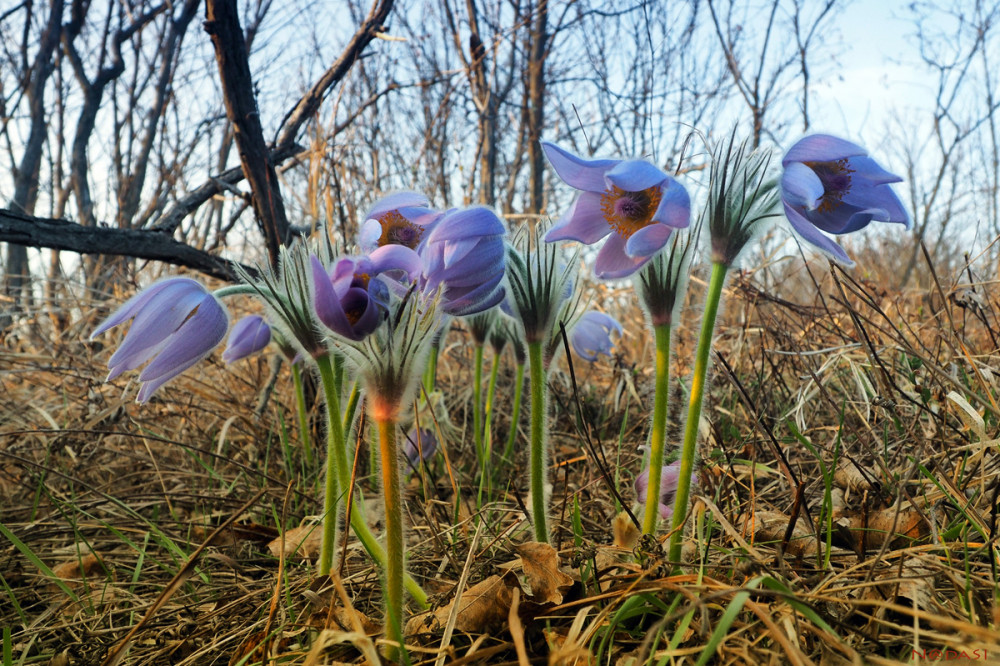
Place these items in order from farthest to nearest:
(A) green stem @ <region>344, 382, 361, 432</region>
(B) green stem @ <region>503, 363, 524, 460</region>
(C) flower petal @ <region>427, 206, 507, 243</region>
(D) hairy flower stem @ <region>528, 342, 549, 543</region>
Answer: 1. (B) green stem @ <region>503, 363, 524, 460</region>
2. (A) green stem @ <region>344, 382, 361, 432</region>
3. (D) hairy flower stem @ <region>528, 342, 549, 543</region>
4. (C) flower petal @ <region>427, 206, 507, 243</region>

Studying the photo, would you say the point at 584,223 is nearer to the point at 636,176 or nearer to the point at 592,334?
the point at 636,176

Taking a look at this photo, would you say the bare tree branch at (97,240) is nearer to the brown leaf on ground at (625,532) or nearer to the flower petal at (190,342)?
the flower petal at (190,342)

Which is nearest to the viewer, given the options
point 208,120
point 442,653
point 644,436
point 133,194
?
point 442,653

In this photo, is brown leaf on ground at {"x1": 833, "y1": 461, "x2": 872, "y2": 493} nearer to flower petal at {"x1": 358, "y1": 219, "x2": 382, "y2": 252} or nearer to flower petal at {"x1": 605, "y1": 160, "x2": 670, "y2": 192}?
flower petal at {"x1": 605, "y1": 160, "x2": 670, "y2": 192}

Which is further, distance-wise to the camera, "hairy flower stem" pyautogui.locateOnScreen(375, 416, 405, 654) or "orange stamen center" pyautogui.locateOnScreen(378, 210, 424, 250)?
"orange stamen center" pyautogui.locateOnScreen(378, 210, 424, 250)

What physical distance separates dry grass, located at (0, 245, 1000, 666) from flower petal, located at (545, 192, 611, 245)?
25 centimetres

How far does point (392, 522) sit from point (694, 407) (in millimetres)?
439

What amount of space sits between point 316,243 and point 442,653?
631mm

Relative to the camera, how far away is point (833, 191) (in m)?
0.90

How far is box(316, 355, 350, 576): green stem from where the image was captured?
0.91m

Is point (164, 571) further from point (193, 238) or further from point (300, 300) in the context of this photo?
point (193, 238)

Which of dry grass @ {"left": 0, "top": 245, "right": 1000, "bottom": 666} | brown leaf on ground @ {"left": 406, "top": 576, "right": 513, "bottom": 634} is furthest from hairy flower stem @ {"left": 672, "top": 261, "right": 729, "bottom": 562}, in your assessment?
brown leaf on ground @ {"left": 406, "top": 576, "right": 513, "bottom": 634}

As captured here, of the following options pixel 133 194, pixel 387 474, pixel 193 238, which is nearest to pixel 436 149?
pixel 193 238

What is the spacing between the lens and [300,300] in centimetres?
86
